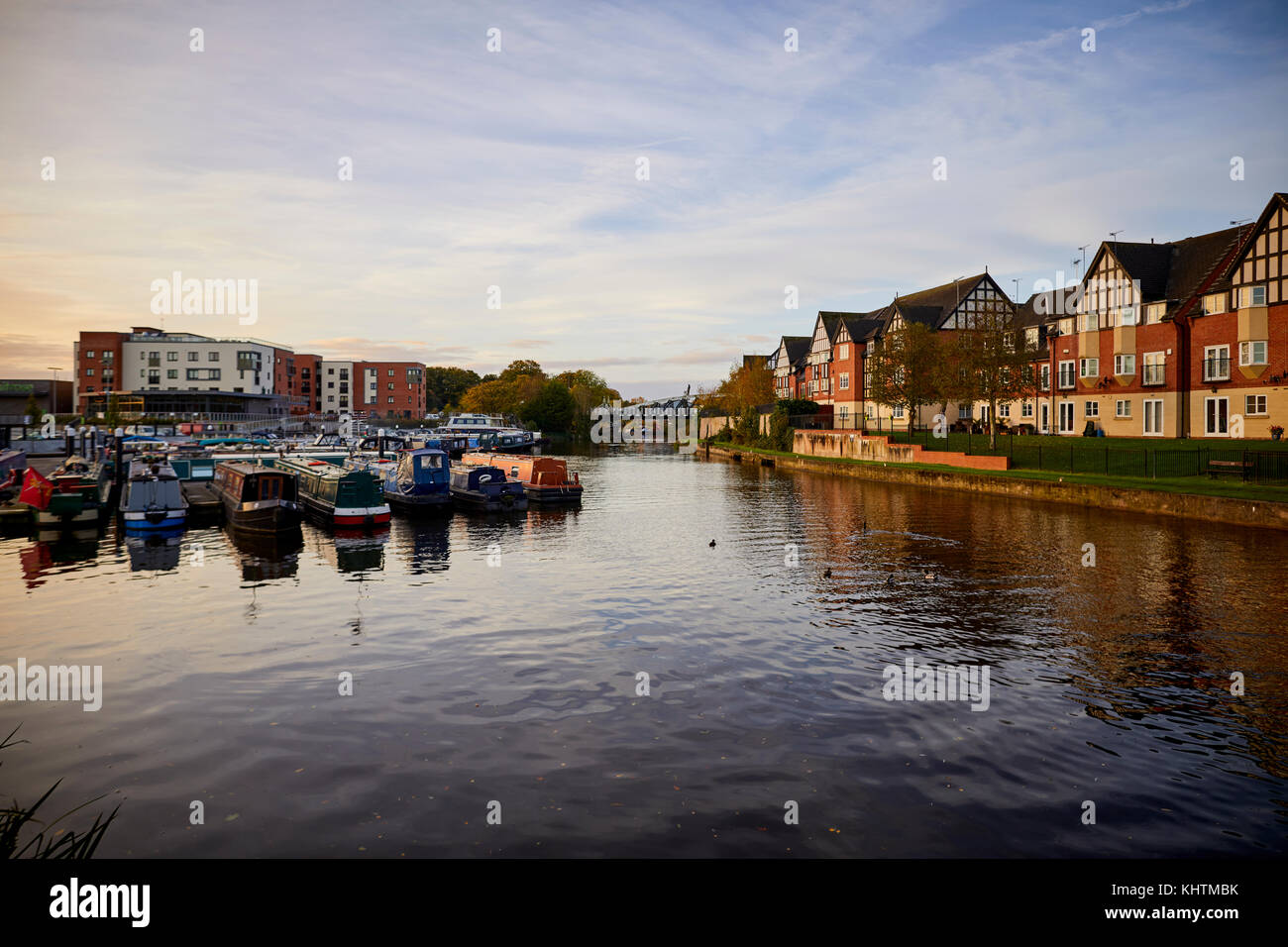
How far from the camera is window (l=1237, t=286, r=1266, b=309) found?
49938 millimetres

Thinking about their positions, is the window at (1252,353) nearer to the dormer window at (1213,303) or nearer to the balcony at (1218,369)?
the balcony at (1218,369)

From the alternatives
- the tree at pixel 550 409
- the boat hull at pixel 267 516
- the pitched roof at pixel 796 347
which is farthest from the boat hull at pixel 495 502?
the tree at pixel 550 409

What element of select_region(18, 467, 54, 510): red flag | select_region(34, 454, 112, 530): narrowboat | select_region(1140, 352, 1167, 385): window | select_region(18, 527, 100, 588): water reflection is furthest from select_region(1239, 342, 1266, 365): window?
select_region(18, 467, 54, 510): red flag

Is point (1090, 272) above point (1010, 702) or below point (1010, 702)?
above

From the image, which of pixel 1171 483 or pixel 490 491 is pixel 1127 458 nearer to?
pixel 1171 483

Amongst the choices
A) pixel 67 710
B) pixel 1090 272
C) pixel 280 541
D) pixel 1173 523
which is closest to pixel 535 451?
pixel 1090 272

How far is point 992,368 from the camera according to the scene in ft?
186

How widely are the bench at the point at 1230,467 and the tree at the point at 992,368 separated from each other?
16.0 metres

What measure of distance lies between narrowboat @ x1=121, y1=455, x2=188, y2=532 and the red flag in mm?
3492

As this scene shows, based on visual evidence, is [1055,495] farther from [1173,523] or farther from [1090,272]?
[1090,272]

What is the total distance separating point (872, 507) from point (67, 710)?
36557 millimetres

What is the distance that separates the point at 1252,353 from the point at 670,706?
53.9 meters

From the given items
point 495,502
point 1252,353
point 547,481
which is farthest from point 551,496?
point 1252,353
